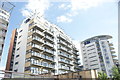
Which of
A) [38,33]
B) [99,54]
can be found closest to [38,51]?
[38,33]

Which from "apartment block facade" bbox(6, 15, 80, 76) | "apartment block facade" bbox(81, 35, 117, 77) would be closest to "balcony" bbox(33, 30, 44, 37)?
"apartment block facade" bbox(6, 15, 80, 76)

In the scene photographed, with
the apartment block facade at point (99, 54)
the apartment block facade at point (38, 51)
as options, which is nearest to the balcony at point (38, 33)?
the apartment block facade at point (38, 51)

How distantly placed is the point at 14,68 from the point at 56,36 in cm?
2093

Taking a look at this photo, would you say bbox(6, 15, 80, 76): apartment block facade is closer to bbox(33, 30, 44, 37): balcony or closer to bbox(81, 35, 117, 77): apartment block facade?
bbox(33, 30, 44, 37): balcony

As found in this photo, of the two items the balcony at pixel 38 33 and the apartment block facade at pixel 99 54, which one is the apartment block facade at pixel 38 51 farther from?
the apartment block facade at pixel 99 54

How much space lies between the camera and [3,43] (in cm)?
3725

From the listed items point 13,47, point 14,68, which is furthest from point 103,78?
point 13,47

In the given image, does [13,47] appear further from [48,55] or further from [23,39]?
[48,55]

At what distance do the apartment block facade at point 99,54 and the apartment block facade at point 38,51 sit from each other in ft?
93.6

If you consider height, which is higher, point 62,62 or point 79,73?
point 62,62

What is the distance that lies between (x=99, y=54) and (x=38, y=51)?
4884 cm

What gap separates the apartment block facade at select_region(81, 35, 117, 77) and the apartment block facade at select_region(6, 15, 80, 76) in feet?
93.6

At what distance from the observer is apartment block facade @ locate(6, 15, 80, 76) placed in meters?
39.9

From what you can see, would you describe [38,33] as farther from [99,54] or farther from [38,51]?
[99,54]
